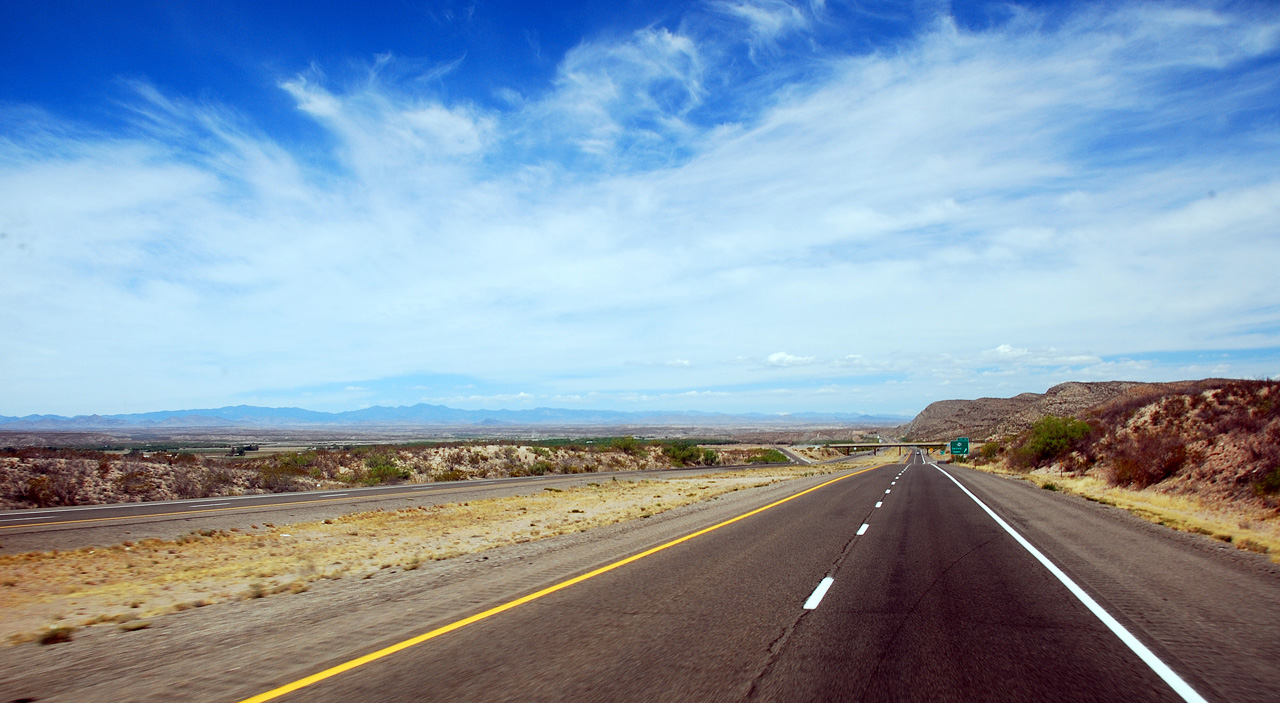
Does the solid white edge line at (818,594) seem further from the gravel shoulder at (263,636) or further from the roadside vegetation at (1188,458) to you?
the roadside vegetation at (1188,458)

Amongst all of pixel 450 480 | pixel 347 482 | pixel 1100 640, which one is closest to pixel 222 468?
pixel 347 482

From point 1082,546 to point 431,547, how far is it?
12958 millimetres

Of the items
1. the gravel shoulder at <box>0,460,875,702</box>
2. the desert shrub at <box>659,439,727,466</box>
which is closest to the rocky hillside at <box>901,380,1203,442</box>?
the desert shrub at <box>659,439,727,466</box>

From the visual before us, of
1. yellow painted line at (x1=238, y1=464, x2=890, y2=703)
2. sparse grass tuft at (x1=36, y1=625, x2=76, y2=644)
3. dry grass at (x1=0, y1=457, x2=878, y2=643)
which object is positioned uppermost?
yellow painted line at (x1=238, y1=464, x2=890, y2=703)

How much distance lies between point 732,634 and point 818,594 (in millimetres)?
2187

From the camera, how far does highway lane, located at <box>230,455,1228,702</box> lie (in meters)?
5.09

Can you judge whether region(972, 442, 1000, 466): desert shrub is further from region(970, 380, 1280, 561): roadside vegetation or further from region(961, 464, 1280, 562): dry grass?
region(961, 464, 1280, 562): dry grass

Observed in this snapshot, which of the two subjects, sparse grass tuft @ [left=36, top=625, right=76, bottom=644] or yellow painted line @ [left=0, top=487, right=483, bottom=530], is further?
yellow painted line @ [left=0, top=487, right=483, bottom=530]

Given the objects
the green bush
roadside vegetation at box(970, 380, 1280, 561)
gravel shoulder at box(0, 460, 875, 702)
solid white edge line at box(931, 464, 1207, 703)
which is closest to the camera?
solid white edge line at box(931, 464, 1207, 703)

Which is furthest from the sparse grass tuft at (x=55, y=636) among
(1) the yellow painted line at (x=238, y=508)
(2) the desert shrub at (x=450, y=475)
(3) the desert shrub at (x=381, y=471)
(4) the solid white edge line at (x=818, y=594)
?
(2) the desert shrub at (x=450, y=475)

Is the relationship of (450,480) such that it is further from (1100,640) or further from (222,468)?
(1100,640)

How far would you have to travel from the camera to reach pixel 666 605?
7809mm

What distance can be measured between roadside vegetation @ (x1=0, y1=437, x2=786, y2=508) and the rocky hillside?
265ft

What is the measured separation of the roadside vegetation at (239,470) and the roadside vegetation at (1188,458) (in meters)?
35.5
